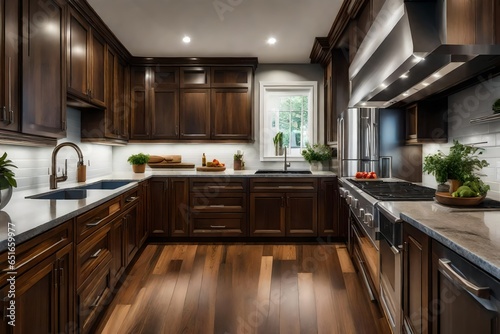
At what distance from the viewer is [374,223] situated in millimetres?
1878

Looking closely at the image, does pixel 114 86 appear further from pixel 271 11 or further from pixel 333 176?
pixel 333 176

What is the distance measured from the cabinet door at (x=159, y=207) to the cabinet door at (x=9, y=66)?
2.03m

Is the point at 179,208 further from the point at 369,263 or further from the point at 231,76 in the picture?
the point at 369,263

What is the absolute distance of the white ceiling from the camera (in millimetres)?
2844

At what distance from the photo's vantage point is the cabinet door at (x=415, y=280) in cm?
129

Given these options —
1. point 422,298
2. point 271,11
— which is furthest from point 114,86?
point 422,298

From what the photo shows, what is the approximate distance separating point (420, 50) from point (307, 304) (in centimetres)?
183

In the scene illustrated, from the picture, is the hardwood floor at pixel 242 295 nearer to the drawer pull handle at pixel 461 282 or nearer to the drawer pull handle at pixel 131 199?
the drawer pull handle at pixel 131 199

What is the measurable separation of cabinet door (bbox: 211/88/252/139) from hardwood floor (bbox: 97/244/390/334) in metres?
1.58

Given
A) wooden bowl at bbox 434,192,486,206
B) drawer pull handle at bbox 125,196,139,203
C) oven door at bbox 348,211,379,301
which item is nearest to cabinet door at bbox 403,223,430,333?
wooden bowl at bbox 434,192,486,206

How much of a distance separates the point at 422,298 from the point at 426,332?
13cm

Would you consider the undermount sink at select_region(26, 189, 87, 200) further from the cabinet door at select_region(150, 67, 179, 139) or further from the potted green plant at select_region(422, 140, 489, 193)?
the potted green plant at select_region(422, 140, 489, 193)

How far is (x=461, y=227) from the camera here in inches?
47.4

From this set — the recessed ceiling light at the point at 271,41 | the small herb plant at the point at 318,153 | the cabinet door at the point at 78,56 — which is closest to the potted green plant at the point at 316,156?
the small herb plant at the point at 318,153
